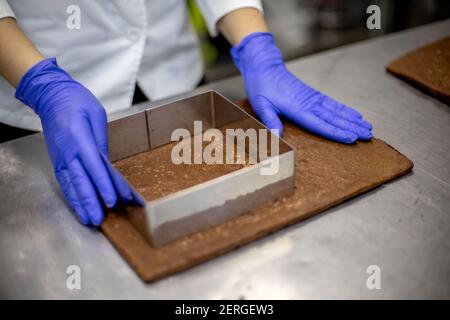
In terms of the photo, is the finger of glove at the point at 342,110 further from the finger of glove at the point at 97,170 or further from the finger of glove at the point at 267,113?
the finger of glove at the point at 97,170

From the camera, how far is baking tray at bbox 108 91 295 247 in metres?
1.09

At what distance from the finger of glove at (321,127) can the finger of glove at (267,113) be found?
5 cm

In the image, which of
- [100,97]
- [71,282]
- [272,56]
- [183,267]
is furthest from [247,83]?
[71,282]

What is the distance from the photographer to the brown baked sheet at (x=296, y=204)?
1103 millimetres

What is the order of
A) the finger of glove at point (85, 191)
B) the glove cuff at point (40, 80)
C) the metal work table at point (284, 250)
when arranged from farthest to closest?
the glove cuff at point (40, 80) < the finger of glove at point (85, 191) < the metal work table at point (284, 250)

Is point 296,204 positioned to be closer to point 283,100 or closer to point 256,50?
point 283,100

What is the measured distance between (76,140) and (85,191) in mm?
128

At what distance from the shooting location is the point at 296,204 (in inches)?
48.2

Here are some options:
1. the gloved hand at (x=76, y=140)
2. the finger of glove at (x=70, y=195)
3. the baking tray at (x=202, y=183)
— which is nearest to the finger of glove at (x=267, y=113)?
the baking tray at (x=202, y=183)

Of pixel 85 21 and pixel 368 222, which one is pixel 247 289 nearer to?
pixel 368 222

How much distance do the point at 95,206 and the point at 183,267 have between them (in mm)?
268
